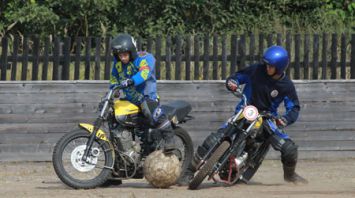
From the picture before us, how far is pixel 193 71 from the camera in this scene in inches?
563

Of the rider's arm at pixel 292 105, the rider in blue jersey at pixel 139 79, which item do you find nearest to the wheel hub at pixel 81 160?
the rider in blue jersey at pixel 139 79

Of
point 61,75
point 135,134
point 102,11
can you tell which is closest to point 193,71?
point 61,75

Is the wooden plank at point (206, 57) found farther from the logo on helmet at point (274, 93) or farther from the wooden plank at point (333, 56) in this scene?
the logo on helmet at point (274, 93)

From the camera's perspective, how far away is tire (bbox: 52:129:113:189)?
32.7ft

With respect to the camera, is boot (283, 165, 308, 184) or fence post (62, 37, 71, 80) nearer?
boot (283, 165, 308, 184)

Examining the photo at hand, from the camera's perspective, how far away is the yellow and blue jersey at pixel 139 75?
405 inches

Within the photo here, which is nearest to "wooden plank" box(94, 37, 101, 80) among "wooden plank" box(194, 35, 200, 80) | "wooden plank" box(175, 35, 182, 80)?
"wooden plank" box(175, 35, 182, 80)

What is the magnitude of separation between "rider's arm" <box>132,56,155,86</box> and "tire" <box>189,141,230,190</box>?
1.10 meters

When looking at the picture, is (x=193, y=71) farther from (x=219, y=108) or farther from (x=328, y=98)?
(x=328, y=98)

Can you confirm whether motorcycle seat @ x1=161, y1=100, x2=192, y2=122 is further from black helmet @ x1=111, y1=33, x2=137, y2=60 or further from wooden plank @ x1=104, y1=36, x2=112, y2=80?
wooden plank @ x1=104, y1=36, x2=112, y2=80

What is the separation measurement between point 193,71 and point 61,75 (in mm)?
1978

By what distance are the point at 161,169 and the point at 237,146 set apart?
2.81 feet

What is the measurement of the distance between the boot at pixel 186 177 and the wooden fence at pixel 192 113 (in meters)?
2.96

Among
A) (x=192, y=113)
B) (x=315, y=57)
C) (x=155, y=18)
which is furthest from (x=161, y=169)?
(x=155, y=18)
